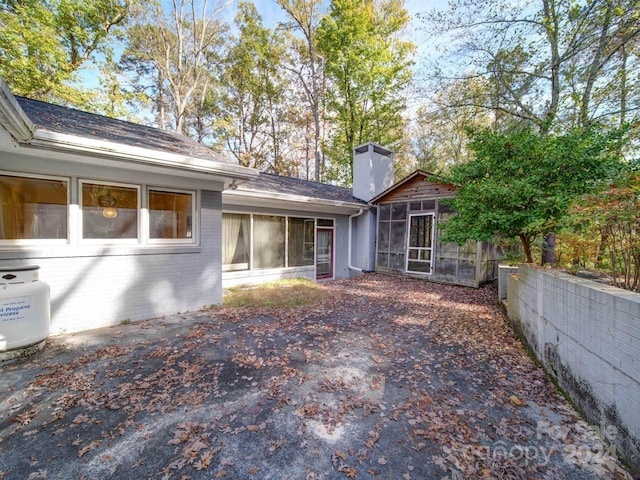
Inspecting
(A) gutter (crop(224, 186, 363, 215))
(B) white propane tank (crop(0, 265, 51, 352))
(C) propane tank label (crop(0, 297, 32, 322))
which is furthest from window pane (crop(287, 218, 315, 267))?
(C) propane tank label (crop(0, 297, 32, 322))

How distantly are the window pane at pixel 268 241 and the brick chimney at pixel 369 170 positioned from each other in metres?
4.27

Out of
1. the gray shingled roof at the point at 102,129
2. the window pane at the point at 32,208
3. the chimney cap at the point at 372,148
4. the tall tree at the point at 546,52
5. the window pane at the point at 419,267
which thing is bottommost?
the window pane at the point at 419,267

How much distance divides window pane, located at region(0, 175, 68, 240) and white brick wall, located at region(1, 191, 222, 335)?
347 millimetres

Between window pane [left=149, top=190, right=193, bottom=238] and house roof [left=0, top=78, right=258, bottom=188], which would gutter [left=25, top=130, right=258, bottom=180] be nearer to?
house roof [left=0, top=78, right=258, bottom=188]

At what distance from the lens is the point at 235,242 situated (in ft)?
25.9

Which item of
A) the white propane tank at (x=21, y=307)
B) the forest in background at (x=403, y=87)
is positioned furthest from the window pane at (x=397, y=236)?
the white propane tank at (x=21, y=307)

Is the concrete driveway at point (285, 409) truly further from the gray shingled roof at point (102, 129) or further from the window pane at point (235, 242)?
the window pane at point (235, 242)

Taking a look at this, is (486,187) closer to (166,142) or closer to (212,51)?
(166,142)

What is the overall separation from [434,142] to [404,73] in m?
6.34

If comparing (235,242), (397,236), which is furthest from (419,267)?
(235,242)

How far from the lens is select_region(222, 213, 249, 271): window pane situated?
7703 millimetres

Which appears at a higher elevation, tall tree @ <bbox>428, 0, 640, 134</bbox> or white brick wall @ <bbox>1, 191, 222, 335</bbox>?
tall tree @ <bbox>428, 0, 640, 134</bbox>

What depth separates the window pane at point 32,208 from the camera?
12.5 ft

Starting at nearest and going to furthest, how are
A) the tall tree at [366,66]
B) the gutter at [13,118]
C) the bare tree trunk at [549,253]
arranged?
the gutter at [13,118] < the bare tree trunk at [549,253] < the tall tree at [366,66]
